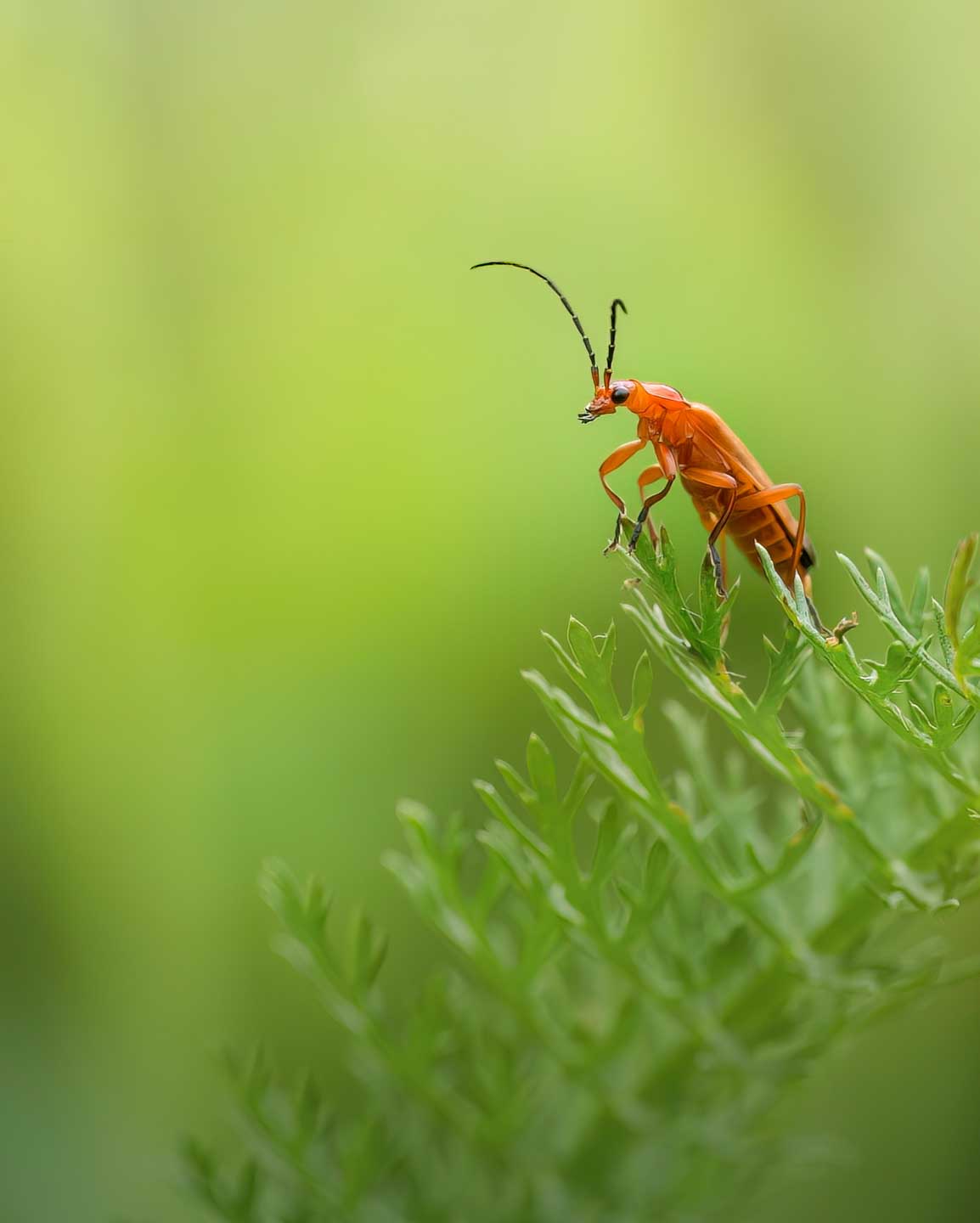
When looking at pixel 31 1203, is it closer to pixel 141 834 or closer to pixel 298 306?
pixel 141 834

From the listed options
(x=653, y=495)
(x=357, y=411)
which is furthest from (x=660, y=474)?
(x=357, y=411)

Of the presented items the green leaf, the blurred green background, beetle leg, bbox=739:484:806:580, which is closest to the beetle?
beetle leg, bbox=739:484:806:580


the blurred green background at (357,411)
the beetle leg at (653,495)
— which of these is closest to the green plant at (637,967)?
the beetle leg at (653,495)

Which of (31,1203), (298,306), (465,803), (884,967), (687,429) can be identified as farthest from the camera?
(298,306)

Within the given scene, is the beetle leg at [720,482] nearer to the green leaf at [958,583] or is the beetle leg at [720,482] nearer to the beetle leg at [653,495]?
the beetle leg at [653,495]

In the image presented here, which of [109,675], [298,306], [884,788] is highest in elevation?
[298,306]

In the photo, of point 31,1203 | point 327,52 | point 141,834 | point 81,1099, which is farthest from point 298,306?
point 31,1203
